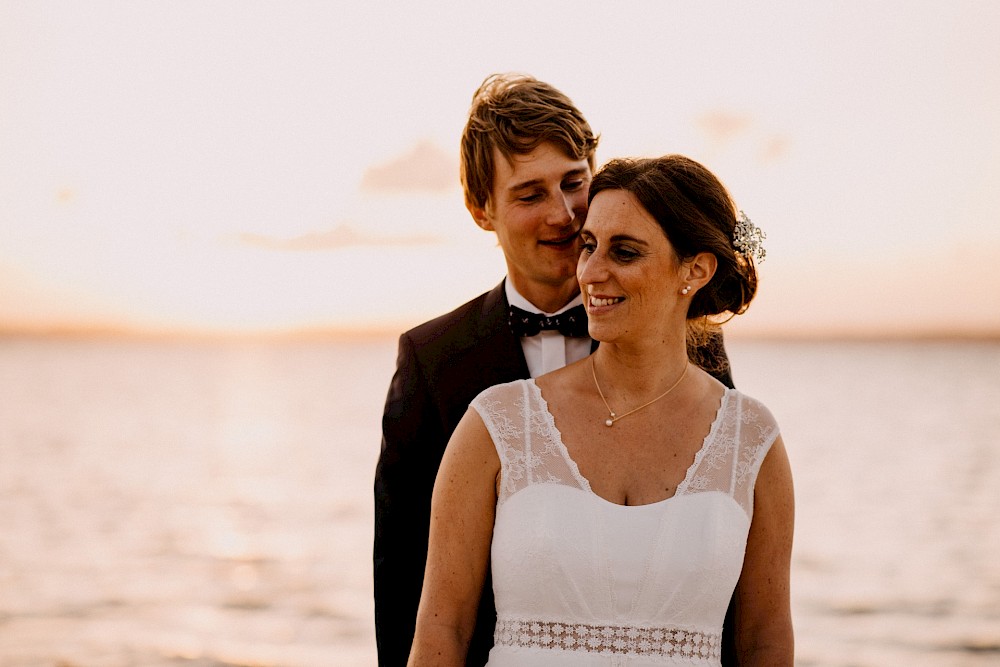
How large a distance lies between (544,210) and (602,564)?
3.88 ft

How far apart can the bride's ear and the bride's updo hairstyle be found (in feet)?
0.06

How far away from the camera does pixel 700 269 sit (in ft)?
9.63

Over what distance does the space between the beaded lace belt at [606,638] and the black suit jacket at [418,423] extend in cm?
81

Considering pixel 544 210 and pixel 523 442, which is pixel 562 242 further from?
pixel 523 442

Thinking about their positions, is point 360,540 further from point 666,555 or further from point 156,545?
point 666,555

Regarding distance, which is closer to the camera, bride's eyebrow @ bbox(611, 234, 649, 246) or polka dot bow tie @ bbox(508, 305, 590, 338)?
bride's eyebrow @ bbox(611, 234, 649, 246)

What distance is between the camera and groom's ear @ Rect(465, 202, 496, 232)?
3.70m

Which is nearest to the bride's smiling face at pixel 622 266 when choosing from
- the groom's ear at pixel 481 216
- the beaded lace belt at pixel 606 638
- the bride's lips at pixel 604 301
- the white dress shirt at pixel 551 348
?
the bride's lips at pixel 604 301

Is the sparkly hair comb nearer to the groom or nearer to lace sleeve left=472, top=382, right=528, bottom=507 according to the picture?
the groom

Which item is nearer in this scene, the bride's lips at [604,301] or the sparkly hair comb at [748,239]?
the bride's lips at [604,301]

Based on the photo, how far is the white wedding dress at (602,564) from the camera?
2725 mm

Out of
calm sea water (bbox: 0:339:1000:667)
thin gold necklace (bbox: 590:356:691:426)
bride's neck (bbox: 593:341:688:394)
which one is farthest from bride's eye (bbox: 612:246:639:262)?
calm sea water (bbox: 0:339:1000:667)

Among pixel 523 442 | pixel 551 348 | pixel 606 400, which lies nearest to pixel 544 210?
pixel 551 348

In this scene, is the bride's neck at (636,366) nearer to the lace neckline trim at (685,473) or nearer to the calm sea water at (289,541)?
the lace neckline trim at (685,473)
